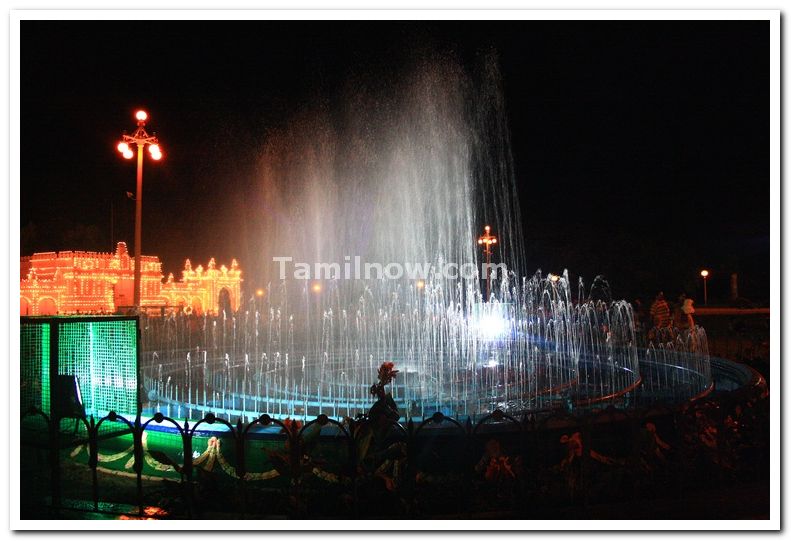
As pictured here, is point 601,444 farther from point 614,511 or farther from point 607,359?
point 607,359

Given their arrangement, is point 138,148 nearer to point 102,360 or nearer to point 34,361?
point 102,360

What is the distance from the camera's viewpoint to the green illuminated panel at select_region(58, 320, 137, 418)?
18.5ft

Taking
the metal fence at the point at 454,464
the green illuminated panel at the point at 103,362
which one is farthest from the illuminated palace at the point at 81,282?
the metal fence at the point at 454,464

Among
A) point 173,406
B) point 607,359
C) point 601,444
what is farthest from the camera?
point 607,359

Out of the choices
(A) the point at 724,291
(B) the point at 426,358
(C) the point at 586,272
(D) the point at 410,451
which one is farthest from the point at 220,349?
(A) the point at 724,291

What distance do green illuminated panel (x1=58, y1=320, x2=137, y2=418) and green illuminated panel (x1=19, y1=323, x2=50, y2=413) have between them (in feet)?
1.35

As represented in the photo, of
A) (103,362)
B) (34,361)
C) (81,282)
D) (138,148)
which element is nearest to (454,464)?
(103,362)

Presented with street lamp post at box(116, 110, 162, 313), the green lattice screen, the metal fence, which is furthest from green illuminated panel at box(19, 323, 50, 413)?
street lamp post at box(116, 110, 162, 313)

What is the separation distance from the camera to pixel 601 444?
473cm

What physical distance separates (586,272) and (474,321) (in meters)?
30.4

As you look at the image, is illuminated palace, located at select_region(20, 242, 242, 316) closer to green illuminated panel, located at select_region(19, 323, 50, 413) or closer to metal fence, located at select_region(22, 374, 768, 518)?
green illuminated panel, located at select_region(19, 323, 50, 413)

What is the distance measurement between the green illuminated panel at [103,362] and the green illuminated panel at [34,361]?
413 millimetres
